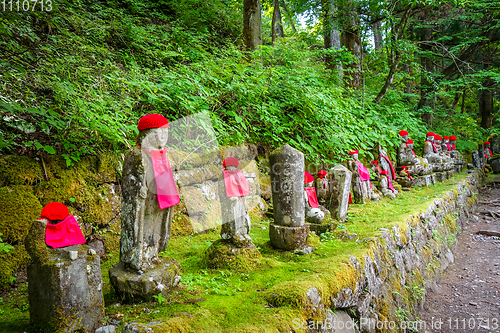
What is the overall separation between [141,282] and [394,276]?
378 cm

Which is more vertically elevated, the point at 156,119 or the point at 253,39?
the point at 253,39

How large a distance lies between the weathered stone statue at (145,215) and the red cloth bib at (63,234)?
1.32 feet

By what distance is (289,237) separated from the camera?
12.2ft

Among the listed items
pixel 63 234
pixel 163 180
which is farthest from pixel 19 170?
pixel 163 180

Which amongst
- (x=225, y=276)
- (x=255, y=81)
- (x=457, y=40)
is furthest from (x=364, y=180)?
(x=457, y=40)

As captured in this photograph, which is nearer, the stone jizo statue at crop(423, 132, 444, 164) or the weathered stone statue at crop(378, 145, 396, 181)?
the weathered stone statue at crop(378, 145, 396, 181)

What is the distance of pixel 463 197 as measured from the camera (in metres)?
10.0

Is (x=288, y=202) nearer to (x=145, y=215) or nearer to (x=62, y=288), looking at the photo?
(x=145, y=215)

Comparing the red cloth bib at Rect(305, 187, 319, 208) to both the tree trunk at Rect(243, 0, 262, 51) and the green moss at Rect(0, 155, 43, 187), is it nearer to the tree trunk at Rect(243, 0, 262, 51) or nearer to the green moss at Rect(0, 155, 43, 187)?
the green moss at Rect(0, 155, 43, 187)

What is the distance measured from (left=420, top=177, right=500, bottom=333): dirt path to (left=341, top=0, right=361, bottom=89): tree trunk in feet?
20.1

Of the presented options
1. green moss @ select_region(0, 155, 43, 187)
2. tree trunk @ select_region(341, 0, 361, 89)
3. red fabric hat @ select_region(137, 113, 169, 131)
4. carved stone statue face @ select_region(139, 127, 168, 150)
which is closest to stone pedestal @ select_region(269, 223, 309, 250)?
carved stone statue face @ select_region(139, 127, 168, 150)

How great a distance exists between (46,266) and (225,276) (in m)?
1.64

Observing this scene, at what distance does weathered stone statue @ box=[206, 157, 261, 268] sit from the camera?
316 cm

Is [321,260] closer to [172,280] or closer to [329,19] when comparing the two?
[172,280]
